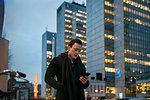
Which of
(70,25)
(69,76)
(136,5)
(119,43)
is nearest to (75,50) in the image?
(69,76)

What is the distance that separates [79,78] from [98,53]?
91.4 m

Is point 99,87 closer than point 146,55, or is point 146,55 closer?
point 99,87

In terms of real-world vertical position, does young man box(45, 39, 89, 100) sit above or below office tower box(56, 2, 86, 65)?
below

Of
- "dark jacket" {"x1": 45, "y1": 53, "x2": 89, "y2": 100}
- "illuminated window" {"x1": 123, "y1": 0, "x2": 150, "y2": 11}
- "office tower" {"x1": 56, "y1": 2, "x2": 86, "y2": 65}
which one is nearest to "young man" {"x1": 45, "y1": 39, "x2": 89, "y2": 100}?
"dark jacket" {"x1": 45, "y1": 53, "x2": 89, "y2": 100}

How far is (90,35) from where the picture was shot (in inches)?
Result: 3986

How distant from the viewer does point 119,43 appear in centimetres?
9106

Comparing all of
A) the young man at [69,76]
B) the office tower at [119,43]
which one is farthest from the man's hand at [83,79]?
the office tower at [119,43]

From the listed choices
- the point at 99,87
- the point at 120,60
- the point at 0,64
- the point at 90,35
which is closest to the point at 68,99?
the point at 0,64

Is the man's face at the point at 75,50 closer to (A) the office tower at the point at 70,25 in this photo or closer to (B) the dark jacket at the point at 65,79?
(B) the dark jacket at the point at 65,79

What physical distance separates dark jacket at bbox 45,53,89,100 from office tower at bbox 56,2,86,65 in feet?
434

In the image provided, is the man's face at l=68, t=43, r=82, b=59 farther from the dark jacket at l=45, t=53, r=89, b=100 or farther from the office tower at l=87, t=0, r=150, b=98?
the office tower at l=87, t=0, r=150, b=98

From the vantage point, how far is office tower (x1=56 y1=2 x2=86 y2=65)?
138m

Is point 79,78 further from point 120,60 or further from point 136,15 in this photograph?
point 136,15

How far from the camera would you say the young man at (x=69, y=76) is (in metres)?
2.49
